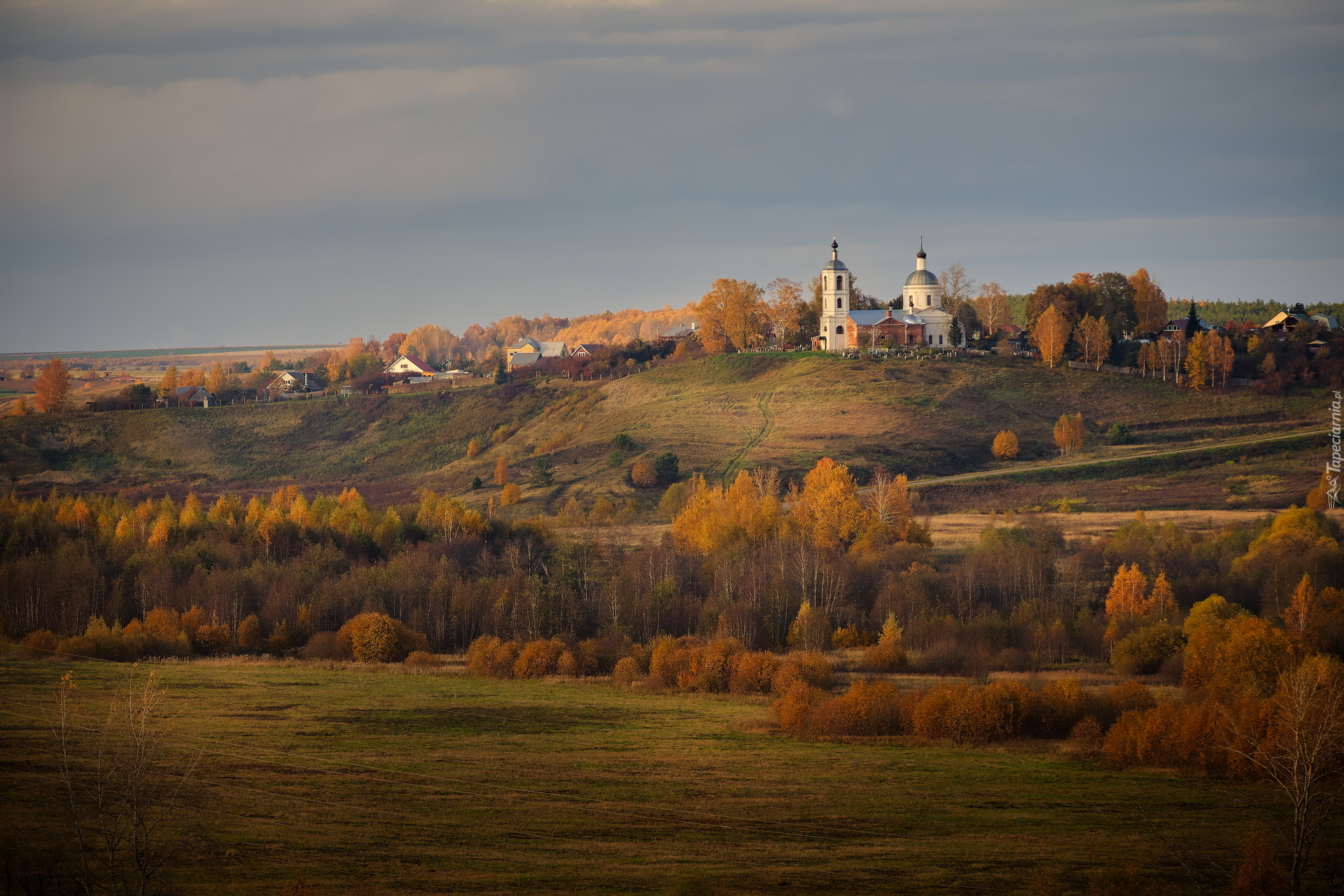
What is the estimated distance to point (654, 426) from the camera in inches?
4444

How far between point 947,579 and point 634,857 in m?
37.8

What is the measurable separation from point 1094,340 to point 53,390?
111552mm

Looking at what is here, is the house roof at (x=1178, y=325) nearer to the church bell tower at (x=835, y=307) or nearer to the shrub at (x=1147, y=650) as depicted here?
the church bell tower at (x=835, y=307)

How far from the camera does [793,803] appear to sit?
40.7m

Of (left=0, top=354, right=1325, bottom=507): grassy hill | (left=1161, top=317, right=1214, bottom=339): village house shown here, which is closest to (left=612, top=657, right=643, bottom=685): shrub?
(left=0, top=354, right=1325, bottom=507): grassy hill

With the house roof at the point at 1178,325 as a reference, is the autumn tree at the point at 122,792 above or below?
below

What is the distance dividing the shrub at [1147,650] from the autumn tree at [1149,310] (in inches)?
3405

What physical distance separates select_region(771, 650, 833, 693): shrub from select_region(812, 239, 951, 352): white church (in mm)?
79375

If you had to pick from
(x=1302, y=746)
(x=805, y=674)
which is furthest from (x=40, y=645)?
(x=1302, y=746)

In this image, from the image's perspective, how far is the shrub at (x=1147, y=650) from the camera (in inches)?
2235

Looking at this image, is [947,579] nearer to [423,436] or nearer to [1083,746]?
[1083,746]

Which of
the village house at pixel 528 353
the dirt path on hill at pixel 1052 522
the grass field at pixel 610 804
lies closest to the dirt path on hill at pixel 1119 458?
the dirt path on hill at pixel 1052 522

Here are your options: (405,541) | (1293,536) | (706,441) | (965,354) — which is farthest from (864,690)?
(965,354)

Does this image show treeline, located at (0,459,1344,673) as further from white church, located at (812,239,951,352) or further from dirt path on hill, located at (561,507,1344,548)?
white church, located at (812,239,951,352)
